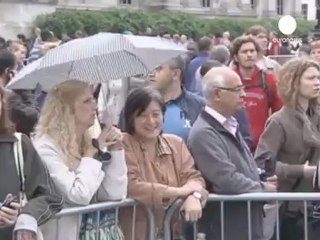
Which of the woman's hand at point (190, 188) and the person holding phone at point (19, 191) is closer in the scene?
the person holding phone at point (19, 191)

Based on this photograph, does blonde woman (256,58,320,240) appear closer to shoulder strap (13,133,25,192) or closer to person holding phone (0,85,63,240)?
person holding phone (0,85,63,240)

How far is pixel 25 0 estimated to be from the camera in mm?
45375

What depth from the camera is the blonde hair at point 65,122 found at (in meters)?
6.54

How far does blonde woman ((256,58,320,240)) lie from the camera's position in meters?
7.57

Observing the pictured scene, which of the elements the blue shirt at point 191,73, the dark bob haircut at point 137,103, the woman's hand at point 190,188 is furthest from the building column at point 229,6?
the woman's hand at point 190,188

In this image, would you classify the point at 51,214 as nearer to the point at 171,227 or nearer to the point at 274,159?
the point at 171,227

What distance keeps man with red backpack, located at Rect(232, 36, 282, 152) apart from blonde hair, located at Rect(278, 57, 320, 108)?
1452 mm

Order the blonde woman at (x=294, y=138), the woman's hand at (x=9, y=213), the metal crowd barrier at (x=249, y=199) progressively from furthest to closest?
the blonde woman at (x=294, y=138) → the metal crowd barrier at (x=249, y=199) → the woman's hand at (x=9, y=213)

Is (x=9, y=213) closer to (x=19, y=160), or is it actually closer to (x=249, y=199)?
(x=19, y=160)

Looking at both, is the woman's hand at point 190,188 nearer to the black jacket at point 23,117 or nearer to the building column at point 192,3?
the black jacket at point 23,117

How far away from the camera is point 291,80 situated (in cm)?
816

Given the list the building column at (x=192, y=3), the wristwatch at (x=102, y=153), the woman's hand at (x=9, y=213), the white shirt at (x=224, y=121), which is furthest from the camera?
the building column at (x=192, y=3)

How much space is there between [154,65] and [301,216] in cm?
161

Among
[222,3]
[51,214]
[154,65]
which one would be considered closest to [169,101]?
[154,65]
